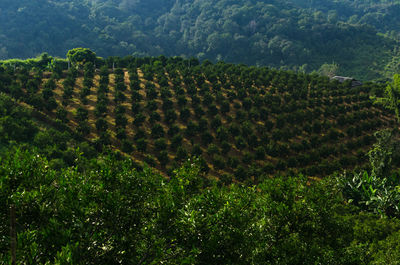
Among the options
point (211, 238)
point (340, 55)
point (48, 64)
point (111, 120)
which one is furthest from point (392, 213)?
point (340, 55)

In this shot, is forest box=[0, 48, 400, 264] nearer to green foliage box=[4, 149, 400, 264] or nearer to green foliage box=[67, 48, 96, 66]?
green foliage box=[4, 149, 400, 264]

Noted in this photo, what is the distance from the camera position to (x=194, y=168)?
535 inches

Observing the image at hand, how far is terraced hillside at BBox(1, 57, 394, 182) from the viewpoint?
4262 cm

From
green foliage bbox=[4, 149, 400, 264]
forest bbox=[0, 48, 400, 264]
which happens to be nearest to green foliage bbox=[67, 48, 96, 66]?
forest bbox=[0, 48, 400, 264]

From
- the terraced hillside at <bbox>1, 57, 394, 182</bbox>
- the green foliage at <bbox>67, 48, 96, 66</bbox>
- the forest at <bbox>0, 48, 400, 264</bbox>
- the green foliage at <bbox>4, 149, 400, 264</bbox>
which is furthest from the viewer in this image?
the green foliage at <bbox>67, 48, 96, 66</bbox>

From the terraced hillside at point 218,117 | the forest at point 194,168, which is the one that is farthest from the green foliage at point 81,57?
the terraced hillside at point 218,117

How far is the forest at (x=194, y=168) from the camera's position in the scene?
34.0ft

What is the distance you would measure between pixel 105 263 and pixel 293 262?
826 centimetres

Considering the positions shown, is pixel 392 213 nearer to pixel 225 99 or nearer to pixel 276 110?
pixel 276 110

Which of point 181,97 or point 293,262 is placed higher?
point 293,262

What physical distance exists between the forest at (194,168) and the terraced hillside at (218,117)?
0.29 meters

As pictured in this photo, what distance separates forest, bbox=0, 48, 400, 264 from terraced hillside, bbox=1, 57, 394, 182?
294mm

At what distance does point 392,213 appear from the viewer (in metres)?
28.1

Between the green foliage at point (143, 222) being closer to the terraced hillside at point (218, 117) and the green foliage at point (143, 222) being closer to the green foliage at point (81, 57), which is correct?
the terraced hillside at point (218, 117)
